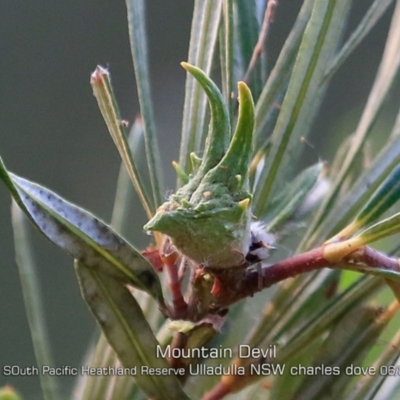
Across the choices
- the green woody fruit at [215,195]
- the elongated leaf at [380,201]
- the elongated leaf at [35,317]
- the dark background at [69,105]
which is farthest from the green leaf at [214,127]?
the dark background at [69,105]

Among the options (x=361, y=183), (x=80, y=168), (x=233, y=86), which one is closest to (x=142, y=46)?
(x=233, y=86)

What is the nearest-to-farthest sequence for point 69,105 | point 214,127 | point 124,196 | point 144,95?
point 214,127, point 144,95, point 124,196, point 69,105

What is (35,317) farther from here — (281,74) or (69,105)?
(69,105)

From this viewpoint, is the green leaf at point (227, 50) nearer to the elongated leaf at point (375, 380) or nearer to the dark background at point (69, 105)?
the elongated leaf at point (375, 380)

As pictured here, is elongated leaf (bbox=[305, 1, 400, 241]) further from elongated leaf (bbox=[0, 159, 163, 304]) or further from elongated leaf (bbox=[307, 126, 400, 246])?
elongated leaf (bbox=[0, 159, 163, 304])

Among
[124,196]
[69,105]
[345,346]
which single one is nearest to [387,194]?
[345,346]

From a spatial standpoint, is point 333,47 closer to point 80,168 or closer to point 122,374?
point 122,374

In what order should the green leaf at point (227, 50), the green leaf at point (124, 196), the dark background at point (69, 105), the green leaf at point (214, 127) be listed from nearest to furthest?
the green leaf at point (214, 127) < the green leaf at point (227, 50) < the green leaf at point (124, 196) < the dark background at point (69, 105)

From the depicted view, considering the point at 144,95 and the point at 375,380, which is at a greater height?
the point at 144,95
